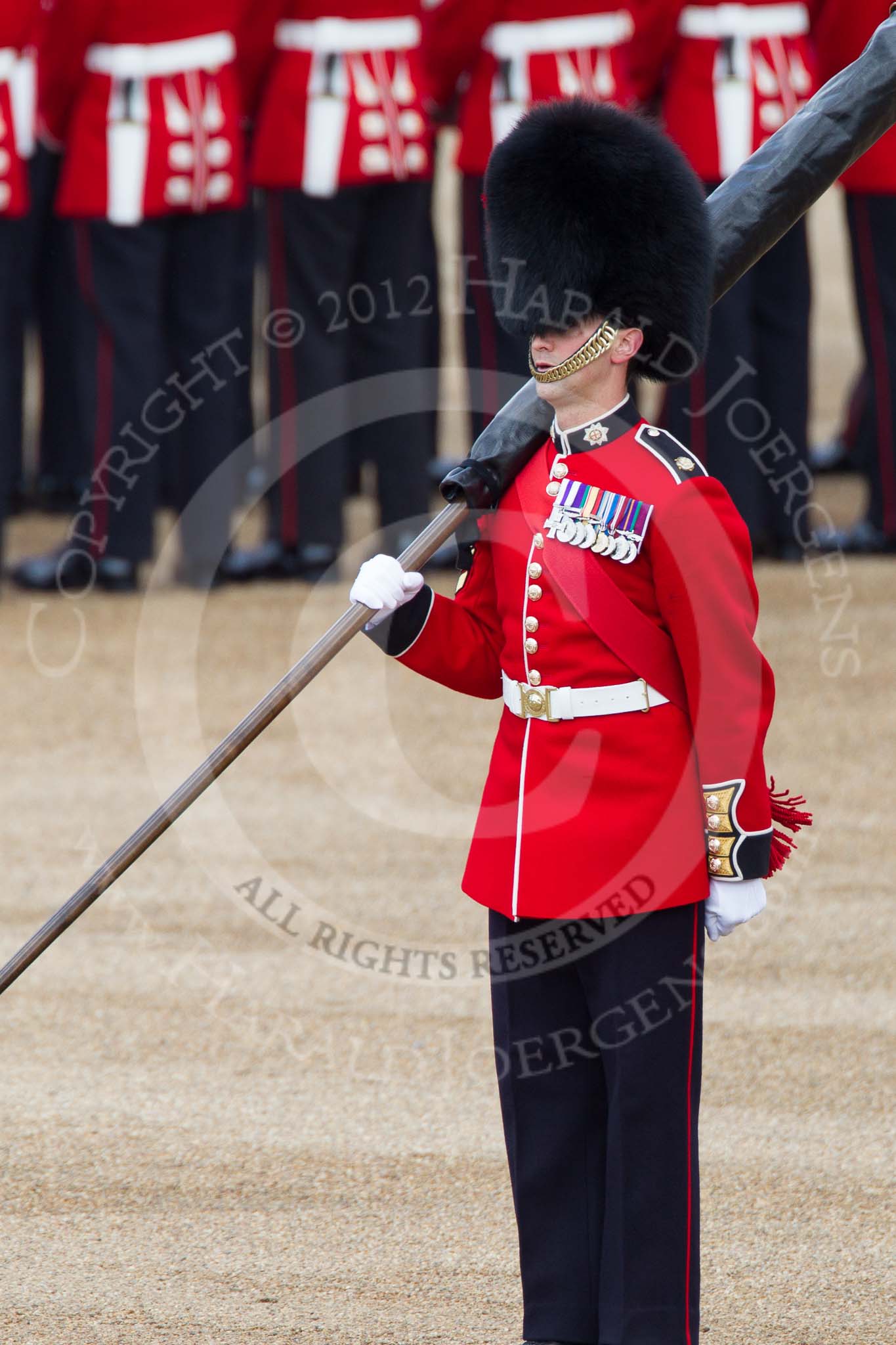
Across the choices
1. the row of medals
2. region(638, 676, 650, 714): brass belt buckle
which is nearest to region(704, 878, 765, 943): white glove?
region(638, 676, 650, 714): brass belt buckle

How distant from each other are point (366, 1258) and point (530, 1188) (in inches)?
17.3

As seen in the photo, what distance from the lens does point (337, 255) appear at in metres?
5.70

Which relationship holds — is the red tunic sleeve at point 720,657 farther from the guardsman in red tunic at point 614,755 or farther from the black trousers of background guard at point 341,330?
the black trousers of background guard at point 341,330

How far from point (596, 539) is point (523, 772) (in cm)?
25

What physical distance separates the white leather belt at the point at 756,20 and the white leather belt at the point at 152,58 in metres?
1.23

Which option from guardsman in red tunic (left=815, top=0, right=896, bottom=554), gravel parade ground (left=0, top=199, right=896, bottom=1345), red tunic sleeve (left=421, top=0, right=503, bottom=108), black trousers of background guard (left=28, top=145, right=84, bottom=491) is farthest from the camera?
black trousers of background guard (left=28, top=145, right=84, bottom=491)

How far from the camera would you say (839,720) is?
4.84 metres

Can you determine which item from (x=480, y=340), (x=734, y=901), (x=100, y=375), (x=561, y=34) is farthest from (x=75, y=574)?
(x=734, y=901)

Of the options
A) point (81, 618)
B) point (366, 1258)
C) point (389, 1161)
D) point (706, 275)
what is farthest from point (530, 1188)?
point (81, 618)

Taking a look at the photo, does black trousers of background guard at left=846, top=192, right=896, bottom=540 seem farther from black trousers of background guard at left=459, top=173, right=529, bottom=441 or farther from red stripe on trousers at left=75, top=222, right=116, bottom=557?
red stripe on trousers at left=75, top=222, right=116, bottom=557

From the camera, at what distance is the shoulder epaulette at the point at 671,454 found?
2.27m

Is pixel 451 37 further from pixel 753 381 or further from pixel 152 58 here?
pixel 753 381

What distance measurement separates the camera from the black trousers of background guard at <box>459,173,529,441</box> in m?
5.94

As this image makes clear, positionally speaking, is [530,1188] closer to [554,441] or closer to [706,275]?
[554,441]
